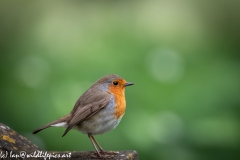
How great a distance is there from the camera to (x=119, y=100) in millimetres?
5883

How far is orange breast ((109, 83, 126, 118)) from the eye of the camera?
18.9ft

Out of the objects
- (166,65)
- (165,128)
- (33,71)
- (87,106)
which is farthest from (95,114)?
(166,65)

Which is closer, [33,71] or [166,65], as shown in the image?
[33,71]

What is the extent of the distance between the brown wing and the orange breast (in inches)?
3.5

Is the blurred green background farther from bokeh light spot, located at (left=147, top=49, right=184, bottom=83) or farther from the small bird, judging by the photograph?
the small bird

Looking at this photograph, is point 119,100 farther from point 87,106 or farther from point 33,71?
point 33,71

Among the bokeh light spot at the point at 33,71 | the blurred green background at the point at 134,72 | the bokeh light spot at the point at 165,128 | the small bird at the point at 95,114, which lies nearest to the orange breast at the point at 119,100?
the small bird at the point at 95,114

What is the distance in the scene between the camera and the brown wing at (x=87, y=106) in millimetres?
5629

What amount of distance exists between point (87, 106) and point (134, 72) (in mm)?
2446

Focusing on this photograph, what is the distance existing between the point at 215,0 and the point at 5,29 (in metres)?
4.36

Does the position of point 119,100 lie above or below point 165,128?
above

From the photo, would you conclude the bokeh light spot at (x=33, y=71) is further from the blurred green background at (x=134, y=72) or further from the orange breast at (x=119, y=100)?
the orange breast at (x=119, y=100)

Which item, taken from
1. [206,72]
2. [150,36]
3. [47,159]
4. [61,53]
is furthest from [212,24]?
[47,159]

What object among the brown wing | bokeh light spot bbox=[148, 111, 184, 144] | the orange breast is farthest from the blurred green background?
the brown wing
